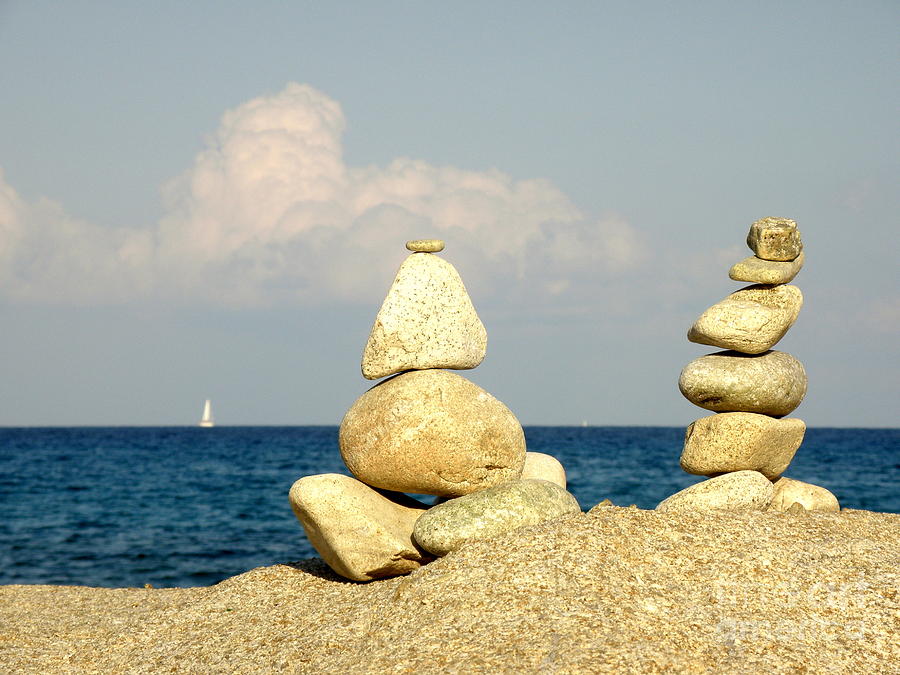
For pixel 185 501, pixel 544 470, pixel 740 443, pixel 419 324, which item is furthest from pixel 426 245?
pixel 185 501

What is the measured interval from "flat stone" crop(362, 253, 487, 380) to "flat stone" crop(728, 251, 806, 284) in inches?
138

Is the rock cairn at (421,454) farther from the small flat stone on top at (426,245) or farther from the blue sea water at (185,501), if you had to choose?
the blue sea water at (185,501)

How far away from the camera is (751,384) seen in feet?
34.7

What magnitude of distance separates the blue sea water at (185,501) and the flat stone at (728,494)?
9.15 meters

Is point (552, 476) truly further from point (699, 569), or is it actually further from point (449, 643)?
point (449, 643)

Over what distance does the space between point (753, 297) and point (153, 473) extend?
33.8m

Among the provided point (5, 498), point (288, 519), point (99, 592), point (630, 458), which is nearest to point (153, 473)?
point (5, 498)

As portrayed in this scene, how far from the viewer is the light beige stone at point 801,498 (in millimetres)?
11117

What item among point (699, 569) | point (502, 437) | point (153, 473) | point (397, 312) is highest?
point (397, 312)

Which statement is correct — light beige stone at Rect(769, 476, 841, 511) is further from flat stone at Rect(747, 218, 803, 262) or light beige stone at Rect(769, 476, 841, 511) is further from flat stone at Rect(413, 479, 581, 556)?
flat stone at Rect(413, 479, 581, 556)

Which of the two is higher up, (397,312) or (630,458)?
(397,312)

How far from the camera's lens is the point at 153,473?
39.4 meters

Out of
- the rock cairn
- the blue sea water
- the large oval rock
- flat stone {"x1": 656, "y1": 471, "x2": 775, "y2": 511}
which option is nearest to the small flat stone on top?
the rock cairn

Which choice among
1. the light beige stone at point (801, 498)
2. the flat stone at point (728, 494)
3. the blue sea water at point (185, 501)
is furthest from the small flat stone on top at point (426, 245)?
the blue sea water at point (185, 501)
